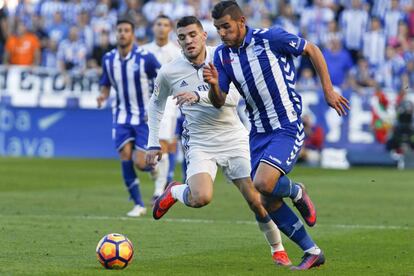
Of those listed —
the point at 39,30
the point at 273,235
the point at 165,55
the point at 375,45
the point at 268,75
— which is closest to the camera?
the point at 268,75

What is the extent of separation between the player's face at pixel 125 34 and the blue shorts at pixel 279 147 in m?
5.36

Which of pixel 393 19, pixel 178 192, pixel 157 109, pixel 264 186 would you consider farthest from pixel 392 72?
pixel 264 186

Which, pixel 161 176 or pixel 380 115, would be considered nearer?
pixel 161 176

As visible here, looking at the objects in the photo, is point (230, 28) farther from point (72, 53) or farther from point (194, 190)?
point (72, 53)

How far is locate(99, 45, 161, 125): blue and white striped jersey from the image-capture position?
14953 millimetres

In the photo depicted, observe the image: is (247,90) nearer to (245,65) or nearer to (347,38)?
(245,65)

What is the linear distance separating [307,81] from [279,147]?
17.0 metres

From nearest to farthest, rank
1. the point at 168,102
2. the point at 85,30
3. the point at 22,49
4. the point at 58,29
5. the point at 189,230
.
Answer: the point at 189,230 → the point at 168,102 → the point at 85,30 → the point at 22,49 → the point at 58,29

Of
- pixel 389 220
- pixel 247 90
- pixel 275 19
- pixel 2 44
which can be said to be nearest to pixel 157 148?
pixel 247 90

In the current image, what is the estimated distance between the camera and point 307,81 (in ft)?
86.0

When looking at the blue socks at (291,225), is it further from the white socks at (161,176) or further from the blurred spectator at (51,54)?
the blurred spectator at (51,54)

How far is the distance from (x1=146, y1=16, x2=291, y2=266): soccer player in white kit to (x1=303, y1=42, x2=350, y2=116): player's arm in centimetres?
119

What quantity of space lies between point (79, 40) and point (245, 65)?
64.6 feet

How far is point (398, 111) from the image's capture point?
993 inches
